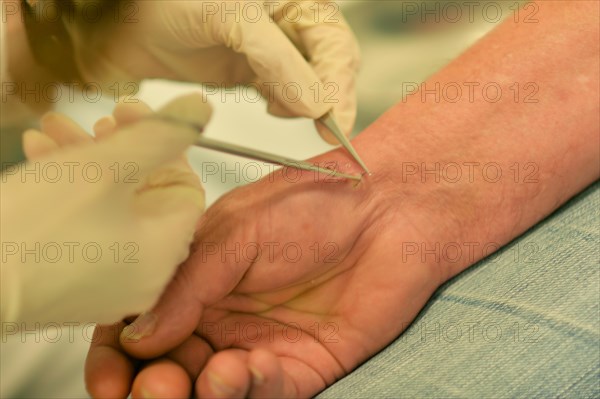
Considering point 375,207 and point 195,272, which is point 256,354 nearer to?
point 195,272

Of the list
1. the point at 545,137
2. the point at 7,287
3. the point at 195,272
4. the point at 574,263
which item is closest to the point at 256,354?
the point at 195,272

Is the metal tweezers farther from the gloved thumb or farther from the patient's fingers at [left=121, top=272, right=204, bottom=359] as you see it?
the patient's fingers at [left=121, top=272, right=204, bottom=359]

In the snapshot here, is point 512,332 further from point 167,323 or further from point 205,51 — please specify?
point 205,51

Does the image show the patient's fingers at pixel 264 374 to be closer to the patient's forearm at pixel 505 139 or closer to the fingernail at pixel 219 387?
the fingernail at pixel 219 387

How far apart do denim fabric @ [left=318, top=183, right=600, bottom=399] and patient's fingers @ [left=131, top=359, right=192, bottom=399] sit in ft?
0.53

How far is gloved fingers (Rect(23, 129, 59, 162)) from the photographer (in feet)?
2.14

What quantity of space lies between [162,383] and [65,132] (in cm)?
29

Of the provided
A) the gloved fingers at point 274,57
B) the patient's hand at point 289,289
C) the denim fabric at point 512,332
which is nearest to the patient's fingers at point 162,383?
the patient's hand at point 289,289

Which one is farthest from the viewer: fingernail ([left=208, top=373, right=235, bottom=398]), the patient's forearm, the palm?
the patient's forearm

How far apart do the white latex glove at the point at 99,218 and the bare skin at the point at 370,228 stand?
0.05m

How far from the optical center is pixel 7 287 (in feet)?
1.87

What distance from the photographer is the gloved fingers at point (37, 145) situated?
2.14 ft

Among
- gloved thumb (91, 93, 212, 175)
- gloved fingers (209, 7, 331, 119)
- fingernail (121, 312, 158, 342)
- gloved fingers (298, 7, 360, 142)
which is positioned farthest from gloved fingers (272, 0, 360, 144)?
fingernail (121, 312, 158, 342)

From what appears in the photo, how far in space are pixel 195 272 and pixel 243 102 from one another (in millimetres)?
490
